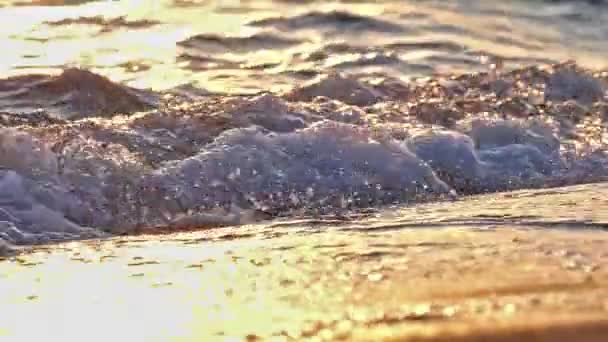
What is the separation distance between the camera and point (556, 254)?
2518 mm

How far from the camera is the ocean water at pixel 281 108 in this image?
3.49 metres

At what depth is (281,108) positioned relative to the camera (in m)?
4.38

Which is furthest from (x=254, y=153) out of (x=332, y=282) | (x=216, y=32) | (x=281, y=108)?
(x=216, y=32)

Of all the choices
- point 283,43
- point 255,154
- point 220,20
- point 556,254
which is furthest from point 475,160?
point 220,20

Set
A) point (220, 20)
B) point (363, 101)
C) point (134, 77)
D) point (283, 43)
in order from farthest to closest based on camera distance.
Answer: point (220, 20) → point (283, 43) → point (134, 77) → point (363, 101)

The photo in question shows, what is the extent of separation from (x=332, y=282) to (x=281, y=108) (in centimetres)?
210

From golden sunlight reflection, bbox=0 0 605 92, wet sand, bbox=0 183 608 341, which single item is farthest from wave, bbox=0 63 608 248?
golden sunlight reflection, bbox=0 0 605 92

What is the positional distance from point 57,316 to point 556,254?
1.06 m

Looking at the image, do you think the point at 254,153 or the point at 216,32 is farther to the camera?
the point at 216,32

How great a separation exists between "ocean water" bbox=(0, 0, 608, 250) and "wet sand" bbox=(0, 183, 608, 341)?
416mm

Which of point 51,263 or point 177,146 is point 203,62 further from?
point 51,263

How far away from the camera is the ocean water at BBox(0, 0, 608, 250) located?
138 inches

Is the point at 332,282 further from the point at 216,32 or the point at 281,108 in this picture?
the point at 216,32

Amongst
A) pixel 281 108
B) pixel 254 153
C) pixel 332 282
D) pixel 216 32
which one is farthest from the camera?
pixel 216 32
